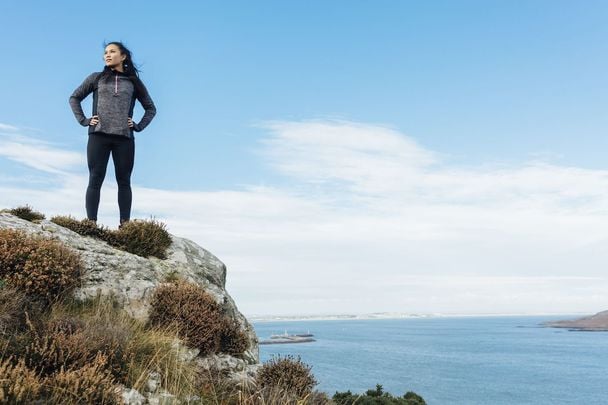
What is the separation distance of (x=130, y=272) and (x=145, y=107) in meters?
3.71

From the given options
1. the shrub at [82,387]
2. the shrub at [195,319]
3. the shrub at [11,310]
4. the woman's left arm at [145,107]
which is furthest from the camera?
the woman's left arm at [145,107]

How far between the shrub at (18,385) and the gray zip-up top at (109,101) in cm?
592

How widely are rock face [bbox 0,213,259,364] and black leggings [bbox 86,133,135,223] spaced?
95 cm

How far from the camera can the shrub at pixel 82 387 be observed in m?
4.09

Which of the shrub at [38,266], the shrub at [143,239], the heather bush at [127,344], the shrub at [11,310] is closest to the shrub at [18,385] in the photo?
the heather bush at [127,344]

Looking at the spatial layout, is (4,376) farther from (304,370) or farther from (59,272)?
(304,370)

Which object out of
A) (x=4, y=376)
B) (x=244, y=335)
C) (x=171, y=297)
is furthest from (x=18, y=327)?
(x=244, y=335)

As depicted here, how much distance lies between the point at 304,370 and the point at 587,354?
164158mm

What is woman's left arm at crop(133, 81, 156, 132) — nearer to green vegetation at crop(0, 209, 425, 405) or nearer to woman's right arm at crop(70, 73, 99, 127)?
woman's right arm at crop(70, 73, 99, 127)

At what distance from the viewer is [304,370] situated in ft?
22.3

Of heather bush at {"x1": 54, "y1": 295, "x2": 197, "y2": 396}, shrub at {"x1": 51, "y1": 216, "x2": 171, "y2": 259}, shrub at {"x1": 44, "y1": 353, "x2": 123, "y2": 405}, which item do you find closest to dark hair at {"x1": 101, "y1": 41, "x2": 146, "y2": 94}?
shrub at {"x1": 51, "y1": 216, "x2": 171, "y2": 259}

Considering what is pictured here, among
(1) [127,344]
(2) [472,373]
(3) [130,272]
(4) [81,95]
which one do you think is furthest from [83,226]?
(2) [472,373]

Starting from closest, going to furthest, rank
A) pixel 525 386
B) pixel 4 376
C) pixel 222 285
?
pixel 4 376, pixel 222 285, pixel 525 386

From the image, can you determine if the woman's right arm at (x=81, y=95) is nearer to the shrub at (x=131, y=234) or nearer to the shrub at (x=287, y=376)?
the shrub at (x=131, y=234)
